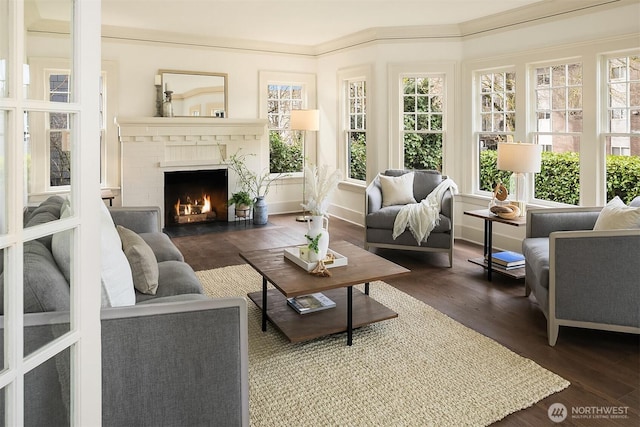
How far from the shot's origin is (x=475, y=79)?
580cm

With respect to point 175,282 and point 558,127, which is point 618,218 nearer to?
point 558,127

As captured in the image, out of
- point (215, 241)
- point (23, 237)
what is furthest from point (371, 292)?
point (23, 237)

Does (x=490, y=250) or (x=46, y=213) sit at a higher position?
(x=46, y=213)

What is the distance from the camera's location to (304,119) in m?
7.03

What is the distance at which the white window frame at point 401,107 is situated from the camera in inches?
235

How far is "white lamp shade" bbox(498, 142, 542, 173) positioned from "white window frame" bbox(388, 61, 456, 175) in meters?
1.73

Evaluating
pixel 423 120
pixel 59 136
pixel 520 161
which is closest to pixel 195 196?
pixel 423 120

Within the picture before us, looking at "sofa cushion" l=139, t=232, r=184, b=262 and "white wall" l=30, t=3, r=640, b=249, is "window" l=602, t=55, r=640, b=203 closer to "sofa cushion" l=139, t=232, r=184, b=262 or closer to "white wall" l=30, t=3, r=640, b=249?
"white wall" l=30, t=3, r=640, b=249

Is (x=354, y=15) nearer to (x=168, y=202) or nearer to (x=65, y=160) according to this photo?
(x=168, y=202)

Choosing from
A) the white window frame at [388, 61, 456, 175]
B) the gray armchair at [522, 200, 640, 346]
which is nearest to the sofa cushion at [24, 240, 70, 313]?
the gray armchair at [522, 200, 640, 346]

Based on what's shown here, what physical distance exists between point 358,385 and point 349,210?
4.80m

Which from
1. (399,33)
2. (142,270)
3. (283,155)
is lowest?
(142,270)

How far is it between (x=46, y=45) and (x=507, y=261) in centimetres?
391

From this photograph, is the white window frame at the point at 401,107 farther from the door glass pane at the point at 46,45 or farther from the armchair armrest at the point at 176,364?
the door glass pane at the point at 46,45
